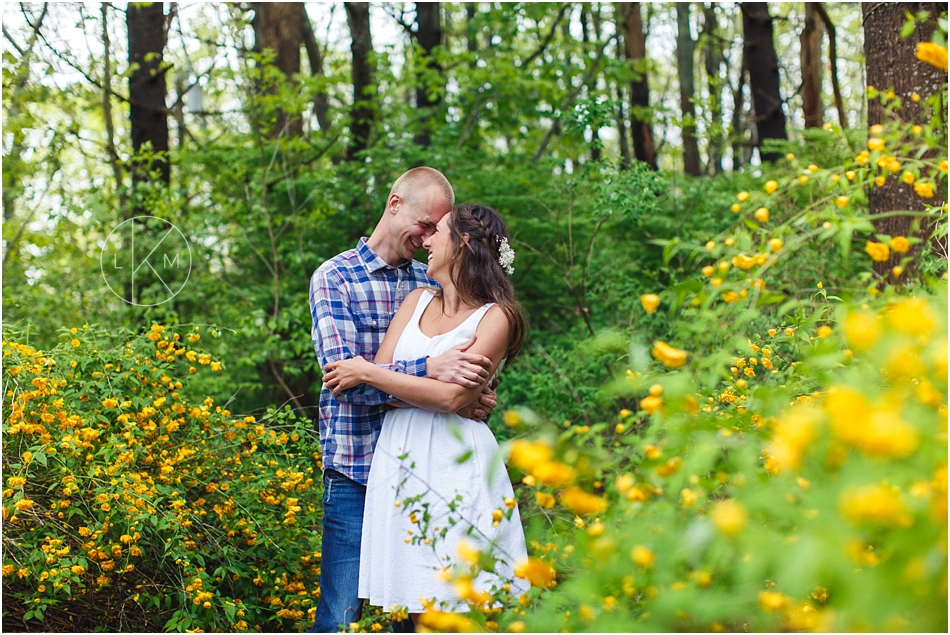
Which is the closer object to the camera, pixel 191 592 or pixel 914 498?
pixel 914 498

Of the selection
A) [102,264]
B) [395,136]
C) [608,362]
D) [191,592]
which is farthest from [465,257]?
[102,264]

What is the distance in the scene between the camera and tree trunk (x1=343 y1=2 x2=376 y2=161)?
7.73 metres

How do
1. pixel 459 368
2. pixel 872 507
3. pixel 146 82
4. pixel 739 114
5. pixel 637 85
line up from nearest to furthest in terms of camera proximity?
pixel 872 507 < pixel 459 368 < pixel 146 82 < pixel 637 85 < pixel 739 114

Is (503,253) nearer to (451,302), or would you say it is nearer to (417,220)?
(451,302)

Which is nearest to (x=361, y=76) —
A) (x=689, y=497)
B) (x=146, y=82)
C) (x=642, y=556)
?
(x=146, y=82)

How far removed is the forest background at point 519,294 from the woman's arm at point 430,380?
32cm

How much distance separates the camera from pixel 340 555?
277 cm

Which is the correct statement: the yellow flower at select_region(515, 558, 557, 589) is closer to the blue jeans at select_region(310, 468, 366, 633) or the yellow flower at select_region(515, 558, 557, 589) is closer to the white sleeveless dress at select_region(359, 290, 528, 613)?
the white sleeveless dress at select_region(359, 290, 528, 613)

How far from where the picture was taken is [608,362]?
545cm

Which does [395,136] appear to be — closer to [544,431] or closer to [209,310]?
[209,310]

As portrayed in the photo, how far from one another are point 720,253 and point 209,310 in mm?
6092

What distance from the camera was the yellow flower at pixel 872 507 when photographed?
2.86ft

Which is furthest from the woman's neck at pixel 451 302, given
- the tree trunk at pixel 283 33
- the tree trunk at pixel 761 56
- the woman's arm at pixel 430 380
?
the tree trunk at pixel 761 56

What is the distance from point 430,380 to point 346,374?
305mm
